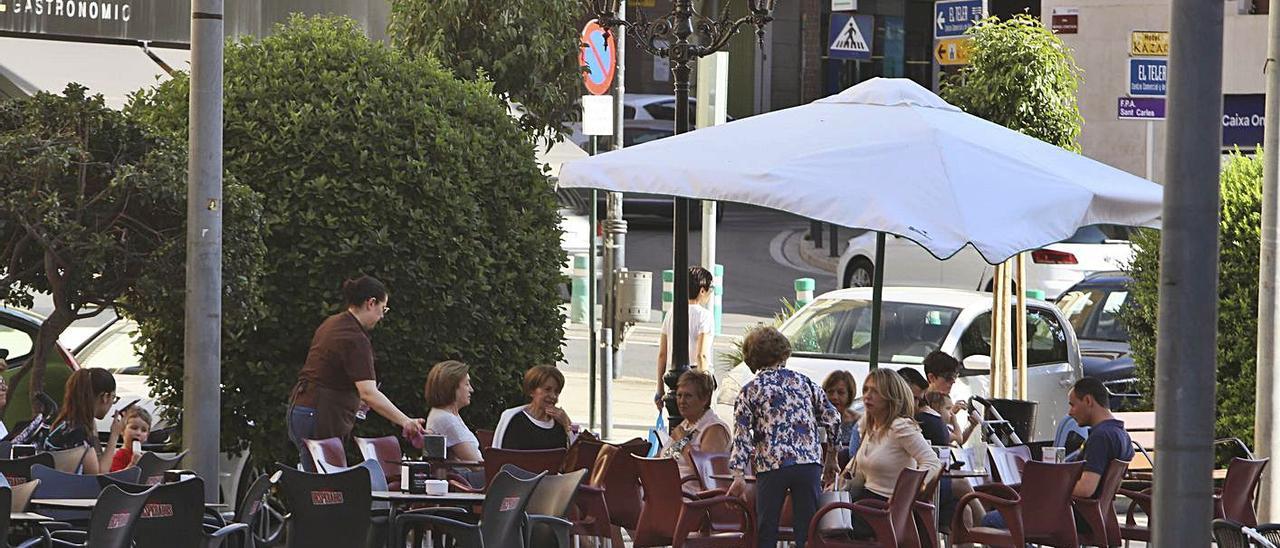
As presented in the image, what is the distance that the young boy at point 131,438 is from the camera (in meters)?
9.78

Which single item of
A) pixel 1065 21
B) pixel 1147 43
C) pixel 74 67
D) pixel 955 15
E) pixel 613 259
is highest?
pixel 1065 21

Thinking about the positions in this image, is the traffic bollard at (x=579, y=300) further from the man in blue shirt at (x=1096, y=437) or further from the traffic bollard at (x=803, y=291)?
the man in blue shirt at (x=1096, y=437)

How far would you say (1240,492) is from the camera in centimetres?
981

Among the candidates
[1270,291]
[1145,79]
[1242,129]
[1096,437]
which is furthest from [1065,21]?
[1096,437]

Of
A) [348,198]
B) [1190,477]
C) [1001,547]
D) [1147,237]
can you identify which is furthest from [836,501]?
[1147,237]

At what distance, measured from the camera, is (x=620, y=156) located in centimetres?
1065

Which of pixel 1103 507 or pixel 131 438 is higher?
pixel 131 438

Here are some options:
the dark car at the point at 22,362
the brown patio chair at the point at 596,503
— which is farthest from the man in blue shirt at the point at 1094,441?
the dark car at the point at 22,362

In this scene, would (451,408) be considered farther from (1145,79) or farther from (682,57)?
(1145,79)

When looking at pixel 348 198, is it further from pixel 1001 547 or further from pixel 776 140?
pixel 1001 547

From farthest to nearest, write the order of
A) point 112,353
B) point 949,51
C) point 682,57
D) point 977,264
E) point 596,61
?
point 949,51, point 977,264, point 596,61, point 112,353, point 682,57

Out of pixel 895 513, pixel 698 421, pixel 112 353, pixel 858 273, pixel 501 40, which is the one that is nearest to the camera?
pixel 895 513

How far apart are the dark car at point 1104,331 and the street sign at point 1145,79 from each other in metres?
1.87

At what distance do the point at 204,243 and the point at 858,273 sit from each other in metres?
16.4
